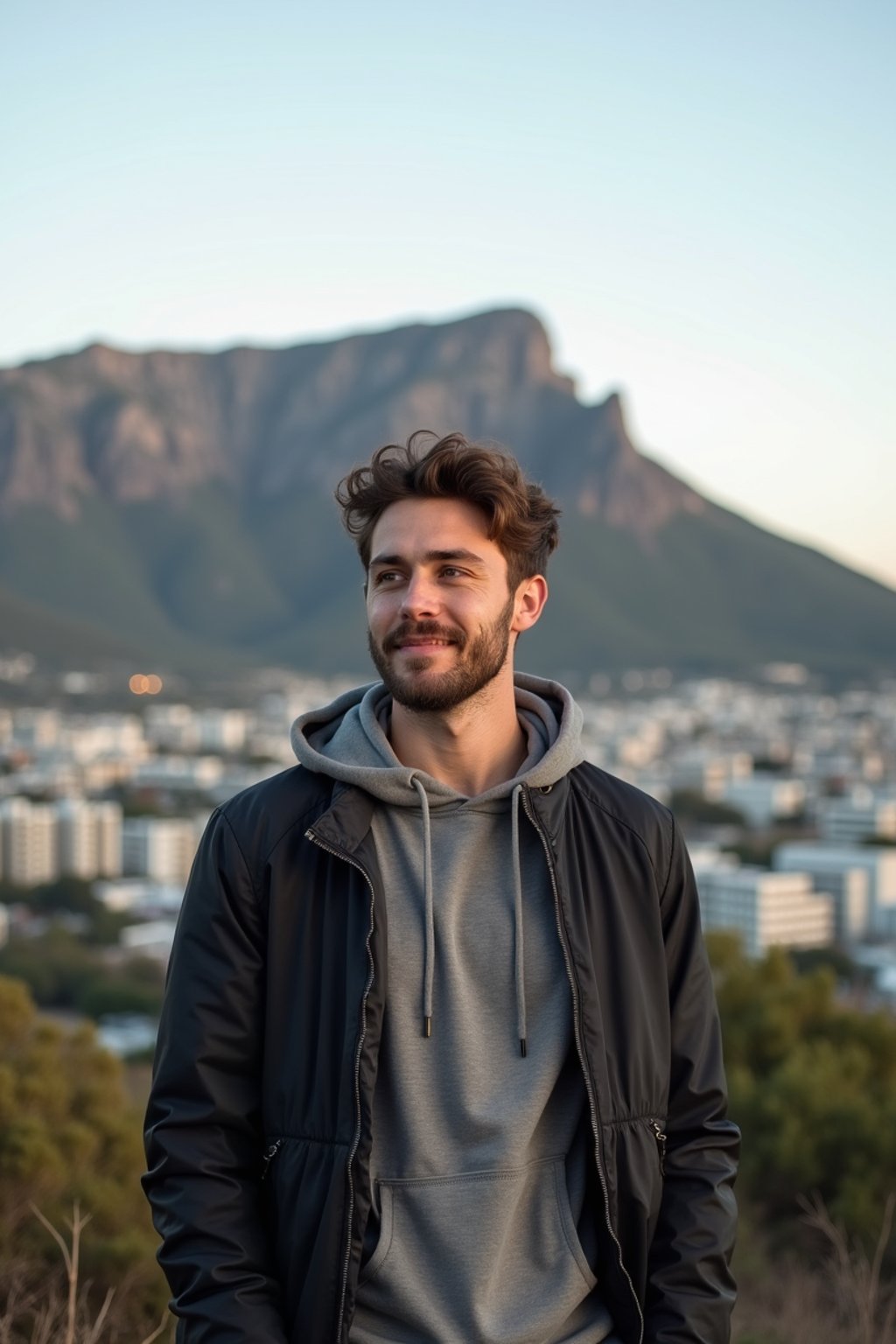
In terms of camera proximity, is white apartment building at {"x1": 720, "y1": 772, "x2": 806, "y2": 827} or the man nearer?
the man

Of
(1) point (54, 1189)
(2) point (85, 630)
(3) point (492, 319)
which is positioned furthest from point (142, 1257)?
(3) point (492, 319)

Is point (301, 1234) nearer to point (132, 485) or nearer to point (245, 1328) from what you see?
point (245, 1328)

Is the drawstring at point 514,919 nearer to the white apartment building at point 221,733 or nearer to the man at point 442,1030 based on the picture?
the man at point 442,1030

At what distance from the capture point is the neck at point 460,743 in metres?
1.88

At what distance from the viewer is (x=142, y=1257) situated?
15.0 ft

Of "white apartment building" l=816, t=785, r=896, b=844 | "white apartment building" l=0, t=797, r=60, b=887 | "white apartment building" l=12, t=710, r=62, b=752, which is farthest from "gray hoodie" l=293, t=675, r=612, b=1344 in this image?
"white apartment building" l=12, t=710, r=62, b=752

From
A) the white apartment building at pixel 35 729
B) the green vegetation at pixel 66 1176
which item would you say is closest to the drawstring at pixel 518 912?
the green vegetation at pixel 66 1176

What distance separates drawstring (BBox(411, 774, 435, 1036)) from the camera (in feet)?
5.56

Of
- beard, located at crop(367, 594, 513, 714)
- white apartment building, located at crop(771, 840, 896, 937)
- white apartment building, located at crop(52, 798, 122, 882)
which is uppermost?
white apartment building, located at crop(52, 798, 122, 882)

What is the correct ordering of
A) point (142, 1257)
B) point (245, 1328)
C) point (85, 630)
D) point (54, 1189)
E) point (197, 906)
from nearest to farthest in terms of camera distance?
1. point (245, 1328)
2. point (197, 906)
3. point (142, 1257)
4. point (54, 1189)
5. point (85, 630)

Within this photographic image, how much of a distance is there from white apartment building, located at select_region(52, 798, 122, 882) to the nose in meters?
38.6

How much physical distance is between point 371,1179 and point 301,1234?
10 cm

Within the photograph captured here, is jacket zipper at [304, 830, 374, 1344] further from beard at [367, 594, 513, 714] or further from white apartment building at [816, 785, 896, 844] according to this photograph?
white apartment building at [816, 785, 896, 844]

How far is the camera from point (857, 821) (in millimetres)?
43375
